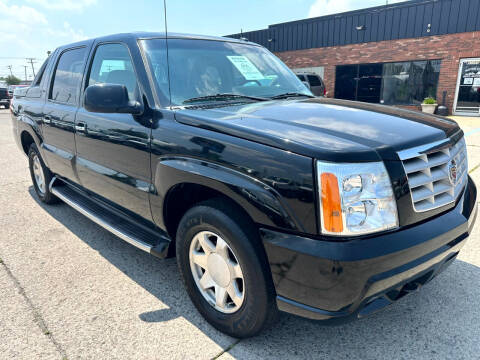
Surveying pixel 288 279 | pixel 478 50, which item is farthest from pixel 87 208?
pixel 478 50

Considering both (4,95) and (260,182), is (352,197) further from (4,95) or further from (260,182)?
(4,95)

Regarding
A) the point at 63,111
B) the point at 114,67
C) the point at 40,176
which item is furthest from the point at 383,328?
the point at 40,176

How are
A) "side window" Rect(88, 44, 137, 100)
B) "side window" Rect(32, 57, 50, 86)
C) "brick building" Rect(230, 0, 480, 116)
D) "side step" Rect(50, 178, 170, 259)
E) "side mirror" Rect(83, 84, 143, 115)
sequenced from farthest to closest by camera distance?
1. "brick building" Rect(230, 0, 480, 116)
2. "side window" Rect(32, 57, 50, 86)
3. "side window" Rect(88, 44, 137, 100)
4. "side step" Rect(50, 178, 170, 259)
5. "side mirror" Rect(83, 84, 143, 115)

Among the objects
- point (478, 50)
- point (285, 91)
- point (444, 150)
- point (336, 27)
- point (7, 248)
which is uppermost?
point (336, 27)

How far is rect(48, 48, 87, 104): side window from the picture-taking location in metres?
3.54

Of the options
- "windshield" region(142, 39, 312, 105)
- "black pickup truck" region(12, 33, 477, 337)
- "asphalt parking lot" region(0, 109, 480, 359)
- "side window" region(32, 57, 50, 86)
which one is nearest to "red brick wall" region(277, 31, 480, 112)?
"asphalt parking lot" region(0, 109, 480, 359)

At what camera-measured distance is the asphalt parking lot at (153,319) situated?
6.98 ft

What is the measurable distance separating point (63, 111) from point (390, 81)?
1739cm

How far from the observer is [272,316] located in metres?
1.99

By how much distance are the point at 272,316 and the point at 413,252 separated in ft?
2.66

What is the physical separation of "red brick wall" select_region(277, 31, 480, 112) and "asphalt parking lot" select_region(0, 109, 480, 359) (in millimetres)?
15180

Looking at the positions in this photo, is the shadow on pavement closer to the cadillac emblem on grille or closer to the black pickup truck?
the black pickup truck

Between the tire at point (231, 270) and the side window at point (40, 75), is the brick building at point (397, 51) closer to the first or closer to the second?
the side window at point (40, 75)

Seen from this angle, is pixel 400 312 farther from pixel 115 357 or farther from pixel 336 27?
pixel 336 27
